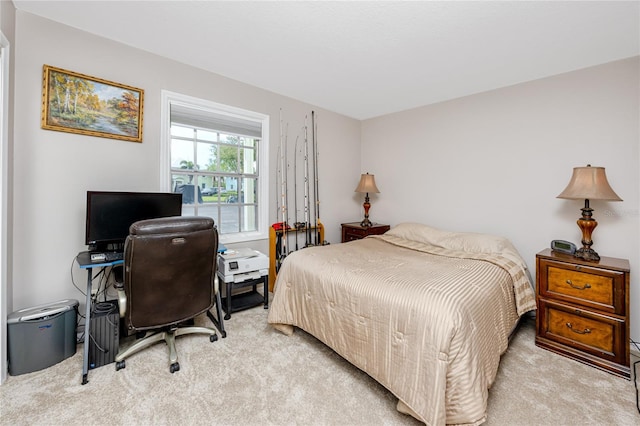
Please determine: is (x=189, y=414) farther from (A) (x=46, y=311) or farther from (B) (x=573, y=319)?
(B) (x=573, y=319)

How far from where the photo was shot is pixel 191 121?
2.76 meters

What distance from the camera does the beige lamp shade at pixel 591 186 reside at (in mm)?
2049

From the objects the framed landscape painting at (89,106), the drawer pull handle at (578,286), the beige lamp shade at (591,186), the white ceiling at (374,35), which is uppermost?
the white ceiling at (374,35)

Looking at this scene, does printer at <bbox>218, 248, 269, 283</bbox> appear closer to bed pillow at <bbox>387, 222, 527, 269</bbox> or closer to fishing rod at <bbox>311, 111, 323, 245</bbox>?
fishing rod at <bbox>311, 111, 323, 245</bbox>

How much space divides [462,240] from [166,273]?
8.82 feet

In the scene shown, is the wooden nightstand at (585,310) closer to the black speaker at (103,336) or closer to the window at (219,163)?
the window at (219,163)

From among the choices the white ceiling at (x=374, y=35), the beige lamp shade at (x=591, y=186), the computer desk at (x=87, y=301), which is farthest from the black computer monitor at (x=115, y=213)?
the beige lamp shade at (x=591, y=186)

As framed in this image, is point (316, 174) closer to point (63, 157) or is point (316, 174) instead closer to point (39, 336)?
point (63, 157)

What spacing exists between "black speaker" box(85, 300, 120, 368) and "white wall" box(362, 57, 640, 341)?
3410 mm

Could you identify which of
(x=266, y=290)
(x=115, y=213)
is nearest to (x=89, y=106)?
(x=115, y=213)

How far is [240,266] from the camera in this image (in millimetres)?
2607

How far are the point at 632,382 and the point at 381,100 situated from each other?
133 inches

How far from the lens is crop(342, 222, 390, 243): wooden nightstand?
372cm

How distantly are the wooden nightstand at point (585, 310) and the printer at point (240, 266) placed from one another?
2.50m
